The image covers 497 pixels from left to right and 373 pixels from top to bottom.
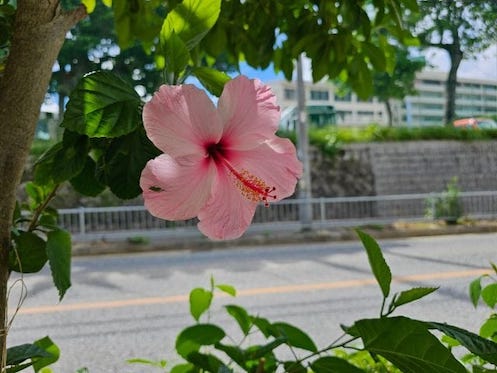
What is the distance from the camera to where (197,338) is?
29.7 inches

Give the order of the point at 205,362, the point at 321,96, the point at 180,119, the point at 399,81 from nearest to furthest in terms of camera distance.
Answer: the point at 180,119 < the point at 205,362 < the point at 399,81 < the point at 321,96

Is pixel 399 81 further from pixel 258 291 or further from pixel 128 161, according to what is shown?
pixel 128 161

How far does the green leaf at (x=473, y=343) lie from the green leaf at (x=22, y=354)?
1.27ft

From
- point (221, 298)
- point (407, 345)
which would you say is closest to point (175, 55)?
point (407, 345)

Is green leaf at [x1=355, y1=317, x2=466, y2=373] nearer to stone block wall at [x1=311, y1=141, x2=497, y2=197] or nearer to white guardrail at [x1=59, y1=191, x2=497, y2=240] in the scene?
white guardrail at [x1=59, y1=191, x2=497, y2=240]

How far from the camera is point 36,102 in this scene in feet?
1.61

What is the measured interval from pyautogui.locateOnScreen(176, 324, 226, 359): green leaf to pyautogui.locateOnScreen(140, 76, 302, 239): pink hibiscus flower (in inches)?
15.6

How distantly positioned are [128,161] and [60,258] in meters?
0.19

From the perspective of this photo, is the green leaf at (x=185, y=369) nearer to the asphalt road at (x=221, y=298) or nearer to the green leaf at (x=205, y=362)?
the green leaf at (x=205, y=362)

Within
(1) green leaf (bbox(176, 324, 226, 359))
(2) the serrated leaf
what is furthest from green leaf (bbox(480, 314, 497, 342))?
(1) green leaf (bbox(176, 324, 226, 359))

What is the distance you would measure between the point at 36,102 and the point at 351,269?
4.68 metres

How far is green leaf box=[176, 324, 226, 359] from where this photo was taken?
2.45ft

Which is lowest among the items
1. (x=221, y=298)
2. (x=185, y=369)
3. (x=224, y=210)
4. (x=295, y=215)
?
(x=221, y=298)

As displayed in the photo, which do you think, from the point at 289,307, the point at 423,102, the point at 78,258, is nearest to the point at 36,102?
the point at 289,307
